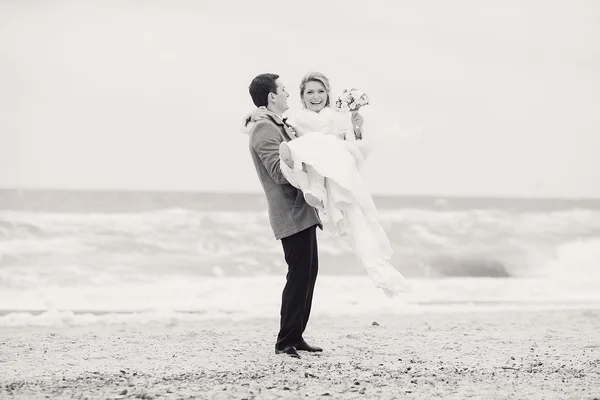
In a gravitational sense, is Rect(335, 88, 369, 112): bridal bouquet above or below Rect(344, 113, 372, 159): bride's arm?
above

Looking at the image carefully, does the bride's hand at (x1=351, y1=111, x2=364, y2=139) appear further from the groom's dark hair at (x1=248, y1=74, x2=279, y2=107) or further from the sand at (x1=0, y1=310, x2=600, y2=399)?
the sand at (x1=0, y1=310, x2=600, y2=399)

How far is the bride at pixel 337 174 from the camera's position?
397 cm

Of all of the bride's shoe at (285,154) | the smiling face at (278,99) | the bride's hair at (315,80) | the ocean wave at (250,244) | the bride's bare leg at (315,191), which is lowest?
the ocean wave at (250,244)

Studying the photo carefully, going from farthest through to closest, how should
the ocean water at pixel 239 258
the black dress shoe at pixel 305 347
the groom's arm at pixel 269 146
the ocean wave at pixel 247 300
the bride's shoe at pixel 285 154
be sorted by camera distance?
the ocean water at pixel 239 258
the ocean wave at pixel 247 300
the black dress shoe at pixel 305 347
the groom's arm at pixel 269 146
the bride's shoe at pixel 285 154

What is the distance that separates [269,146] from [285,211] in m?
0.38

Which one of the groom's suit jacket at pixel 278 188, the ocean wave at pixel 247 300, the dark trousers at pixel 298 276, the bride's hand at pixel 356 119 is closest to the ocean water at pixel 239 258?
the ocean wave at pixel 247 300

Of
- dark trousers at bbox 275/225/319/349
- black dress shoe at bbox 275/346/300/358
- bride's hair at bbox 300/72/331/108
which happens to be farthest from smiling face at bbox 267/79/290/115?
black dress shoe at bbox 275/346/300/358

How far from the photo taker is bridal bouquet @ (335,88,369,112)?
4.20 meters

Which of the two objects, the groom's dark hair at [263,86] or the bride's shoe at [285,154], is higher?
the groom's dark hair at [263,86]

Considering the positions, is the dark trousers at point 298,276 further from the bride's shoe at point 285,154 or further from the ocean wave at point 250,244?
the ocean wave at point 250,244

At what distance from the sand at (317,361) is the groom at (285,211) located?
0.90ft

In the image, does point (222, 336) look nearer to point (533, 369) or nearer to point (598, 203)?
point (533, 369)

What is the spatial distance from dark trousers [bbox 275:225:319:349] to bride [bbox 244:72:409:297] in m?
0.18

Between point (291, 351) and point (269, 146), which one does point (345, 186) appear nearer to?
point (269, 146)
